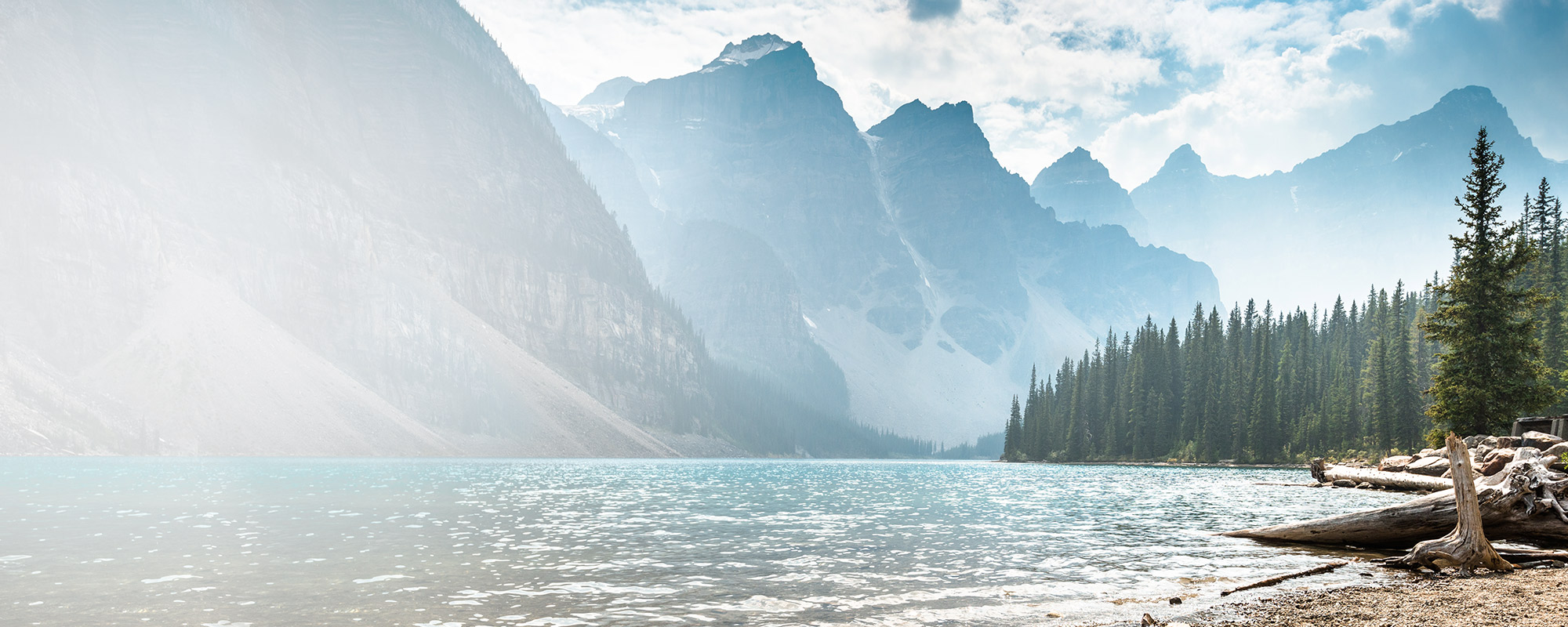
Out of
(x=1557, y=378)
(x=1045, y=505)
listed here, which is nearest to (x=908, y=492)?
(x=1045, y=505)

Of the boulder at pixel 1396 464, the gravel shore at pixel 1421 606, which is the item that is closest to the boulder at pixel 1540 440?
the boulder at pixel 1396 464

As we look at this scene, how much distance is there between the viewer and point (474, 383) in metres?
174

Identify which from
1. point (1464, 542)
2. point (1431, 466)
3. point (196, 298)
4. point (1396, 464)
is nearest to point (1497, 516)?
point (1464, 542)

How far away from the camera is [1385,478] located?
46.6 metres

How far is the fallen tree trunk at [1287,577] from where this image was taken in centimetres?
1750

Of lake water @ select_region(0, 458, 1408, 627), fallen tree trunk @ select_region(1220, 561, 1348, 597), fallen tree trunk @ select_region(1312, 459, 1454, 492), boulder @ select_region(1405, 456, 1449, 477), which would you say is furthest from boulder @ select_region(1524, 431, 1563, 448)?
fallen tree trunk @ select_region(1220, 561, 1348, 597)

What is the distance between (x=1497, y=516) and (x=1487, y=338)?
108 ft

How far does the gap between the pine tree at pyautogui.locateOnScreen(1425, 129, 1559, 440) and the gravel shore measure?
35.8 meters

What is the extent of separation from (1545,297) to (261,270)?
186m

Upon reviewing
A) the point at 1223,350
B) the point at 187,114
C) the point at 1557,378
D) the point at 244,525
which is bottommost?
the point at 244,525

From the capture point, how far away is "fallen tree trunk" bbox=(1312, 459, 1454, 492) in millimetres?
40019

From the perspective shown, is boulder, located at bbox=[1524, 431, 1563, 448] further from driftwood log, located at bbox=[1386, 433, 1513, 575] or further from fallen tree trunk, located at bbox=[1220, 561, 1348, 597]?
driftwood log, located at bbox=[1386, 433, 1513, 575]

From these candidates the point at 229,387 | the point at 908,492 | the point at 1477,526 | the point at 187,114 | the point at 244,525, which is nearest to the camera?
the point at 1477,526

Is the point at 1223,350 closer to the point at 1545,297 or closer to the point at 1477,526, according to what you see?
the point at 1545,297
